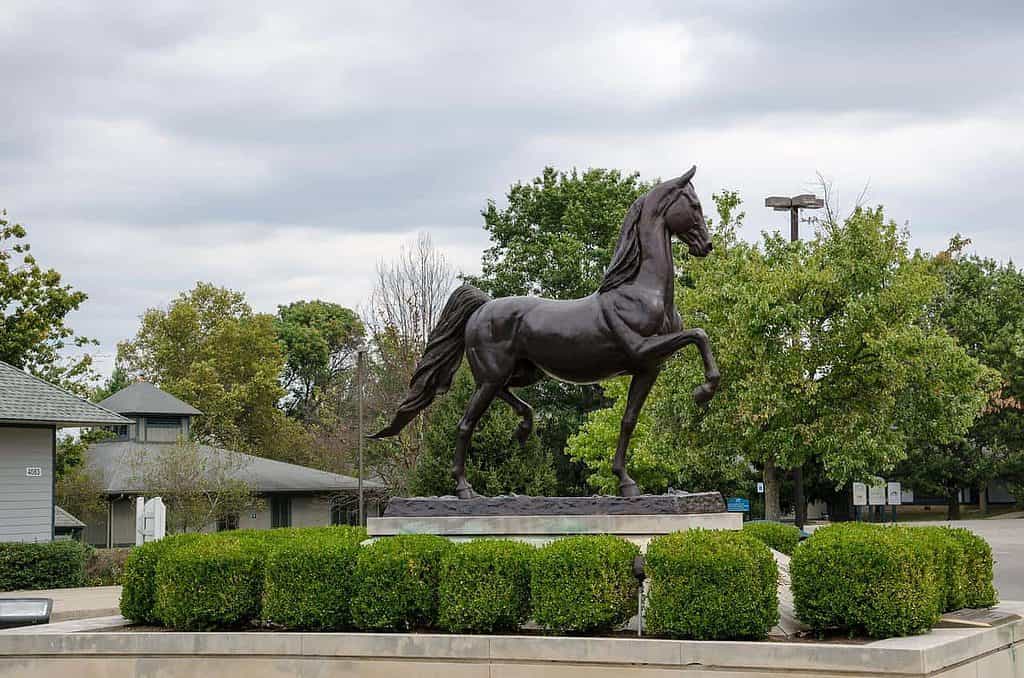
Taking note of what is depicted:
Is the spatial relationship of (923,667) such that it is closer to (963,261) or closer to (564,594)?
(564,594)

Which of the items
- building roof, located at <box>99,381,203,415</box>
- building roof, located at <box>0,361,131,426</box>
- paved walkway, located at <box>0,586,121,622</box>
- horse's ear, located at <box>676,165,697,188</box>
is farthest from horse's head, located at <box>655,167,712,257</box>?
building roof, located at <box>99,381,203,415</box>

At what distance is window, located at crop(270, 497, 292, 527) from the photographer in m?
46.1

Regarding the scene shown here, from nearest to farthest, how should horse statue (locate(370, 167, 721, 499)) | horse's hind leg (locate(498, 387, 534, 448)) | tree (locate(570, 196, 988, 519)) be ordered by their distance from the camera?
horse statue (locate(370, 167, 721, 499)), horse's hind leg (locate(498, 387, 534, 448)), tree (locate(570, 196, 988, 519))

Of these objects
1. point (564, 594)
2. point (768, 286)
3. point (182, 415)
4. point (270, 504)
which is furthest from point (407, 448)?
point (564, 594)

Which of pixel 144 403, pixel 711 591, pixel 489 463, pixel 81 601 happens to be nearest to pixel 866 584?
pixel 711 591

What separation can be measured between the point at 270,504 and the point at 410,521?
118ft

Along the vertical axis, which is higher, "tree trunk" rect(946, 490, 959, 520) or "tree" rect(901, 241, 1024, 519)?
"tree" rect(901, 241, 1024, 519)

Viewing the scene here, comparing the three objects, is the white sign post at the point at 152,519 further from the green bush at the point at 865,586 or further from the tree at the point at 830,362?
the green bush at the point at 865,586

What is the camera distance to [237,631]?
995cm

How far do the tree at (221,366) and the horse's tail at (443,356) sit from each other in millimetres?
42893

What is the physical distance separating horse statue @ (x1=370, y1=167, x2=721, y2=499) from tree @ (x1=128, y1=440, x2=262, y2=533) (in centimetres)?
2866

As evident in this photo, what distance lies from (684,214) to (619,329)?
1.27 meters

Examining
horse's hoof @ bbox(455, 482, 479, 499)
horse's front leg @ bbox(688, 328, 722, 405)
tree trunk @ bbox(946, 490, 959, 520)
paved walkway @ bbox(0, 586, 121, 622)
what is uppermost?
horse's front leg @ bbox(688, 328, 722, 405)

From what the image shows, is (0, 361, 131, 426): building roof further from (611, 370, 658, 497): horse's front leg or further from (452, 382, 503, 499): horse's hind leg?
(611, 370, 658, 497): horse's front leg
